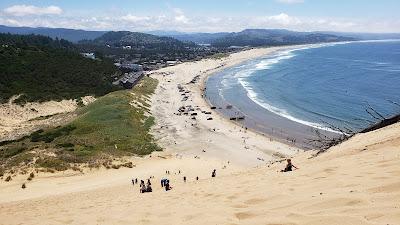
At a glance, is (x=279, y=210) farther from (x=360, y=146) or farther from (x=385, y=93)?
(x=385, y=93)

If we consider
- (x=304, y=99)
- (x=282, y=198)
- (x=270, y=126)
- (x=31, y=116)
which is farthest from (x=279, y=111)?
(x=282, y=198)

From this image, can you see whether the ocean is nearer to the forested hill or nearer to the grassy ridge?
the grassy ridge

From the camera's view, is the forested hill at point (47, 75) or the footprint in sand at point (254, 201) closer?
the footprint in sand at point (254, 201)

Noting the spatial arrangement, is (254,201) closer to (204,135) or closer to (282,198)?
(282,198)

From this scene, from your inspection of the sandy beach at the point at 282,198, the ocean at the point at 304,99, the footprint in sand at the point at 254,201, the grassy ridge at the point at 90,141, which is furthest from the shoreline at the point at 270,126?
the footprint in sand at the point at 254,201

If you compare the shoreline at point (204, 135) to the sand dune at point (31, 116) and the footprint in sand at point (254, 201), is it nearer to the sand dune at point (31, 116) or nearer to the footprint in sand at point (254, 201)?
the sand dune at point (31, 116)

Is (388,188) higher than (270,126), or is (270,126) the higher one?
(388,188)
